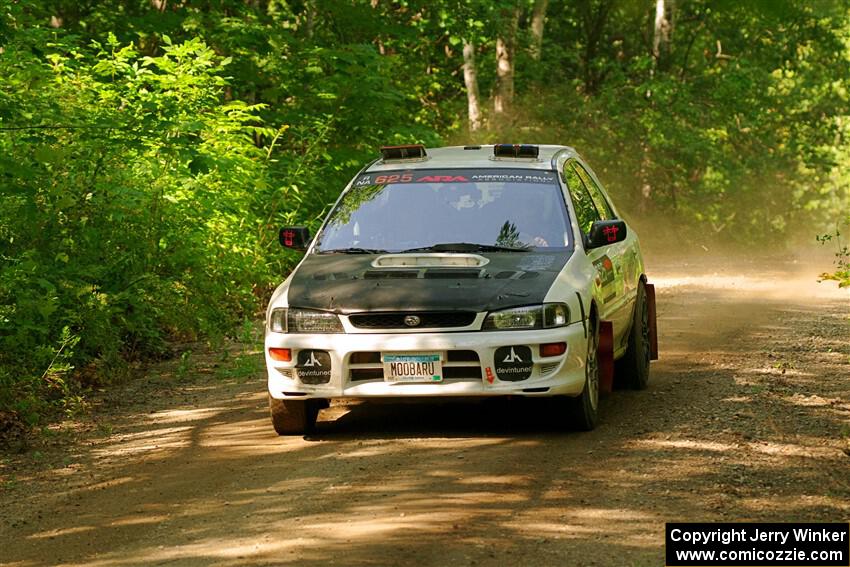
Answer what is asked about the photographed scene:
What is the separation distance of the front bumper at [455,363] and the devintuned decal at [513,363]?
2cm

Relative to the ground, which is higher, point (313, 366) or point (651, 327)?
point (313, 366)

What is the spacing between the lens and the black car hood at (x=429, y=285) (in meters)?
8.40

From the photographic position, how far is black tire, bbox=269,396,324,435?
8.97 meters

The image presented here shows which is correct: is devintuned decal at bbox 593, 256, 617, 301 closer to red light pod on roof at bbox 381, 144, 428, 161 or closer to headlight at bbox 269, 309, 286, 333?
red light pod on roof at bbox 381, 144, 428, 161

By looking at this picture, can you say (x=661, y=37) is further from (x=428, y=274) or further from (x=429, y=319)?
(x=429, y=319)

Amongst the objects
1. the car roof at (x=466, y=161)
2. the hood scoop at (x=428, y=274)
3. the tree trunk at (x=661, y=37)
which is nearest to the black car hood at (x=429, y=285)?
the hood scoop at (x=428, y=274)

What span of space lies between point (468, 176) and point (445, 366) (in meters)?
2.09

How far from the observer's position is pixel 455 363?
835 centimetres

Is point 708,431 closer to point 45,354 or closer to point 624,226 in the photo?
point 624,226

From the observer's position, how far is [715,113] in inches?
1430

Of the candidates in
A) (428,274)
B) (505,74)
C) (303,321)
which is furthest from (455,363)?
(505,74)

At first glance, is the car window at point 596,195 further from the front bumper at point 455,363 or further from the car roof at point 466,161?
the front bumper at point 455,363

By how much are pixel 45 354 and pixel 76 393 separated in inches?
52.2

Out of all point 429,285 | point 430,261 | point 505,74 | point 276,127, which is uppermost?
point 505,74
